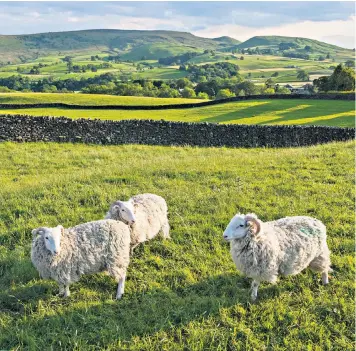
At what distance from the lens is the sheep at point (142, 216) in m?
6.07

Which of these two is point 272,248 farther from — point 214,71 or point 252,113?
point 214,71

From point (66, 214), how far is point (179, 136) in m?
14.9

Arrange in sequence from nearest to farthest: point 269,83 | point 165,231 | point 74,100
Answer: point 165,231 < point 74,100 < point 269,83

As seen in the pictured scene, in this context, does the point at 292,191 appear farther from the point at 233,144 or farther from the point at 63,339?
the point at 233,144

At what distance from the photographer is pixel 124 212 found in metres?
6.03

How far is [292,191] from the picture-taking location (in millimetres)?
8812

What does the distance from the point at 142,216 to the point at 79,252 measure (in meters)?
1.42

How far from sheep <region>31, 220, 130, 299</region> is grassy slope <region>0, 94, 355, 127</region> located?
76.3 ft

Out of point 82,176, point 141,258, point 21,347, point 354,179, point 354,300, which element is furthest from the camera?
point 82,176

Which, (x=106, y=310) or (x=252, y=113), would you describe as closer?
(x=106, y=310)

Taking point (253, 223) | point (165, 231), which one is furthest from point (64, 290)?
point (253, 223)

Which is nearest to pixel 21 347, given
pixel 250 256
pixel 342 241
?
pixel 250 256

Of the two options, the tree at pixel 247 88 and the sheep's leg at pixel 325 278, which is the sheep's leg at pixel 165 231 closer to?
the sheep's leg at pixel 325 278

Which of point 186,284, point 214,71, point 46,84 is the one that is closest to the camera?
point 186,284
